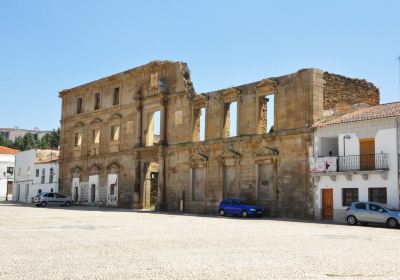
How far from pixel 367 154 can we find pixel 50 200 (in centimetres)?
2968

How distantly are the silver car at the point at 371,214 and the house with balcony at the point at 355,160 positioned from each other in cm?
153

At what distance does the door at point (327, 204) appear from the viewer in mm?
28781

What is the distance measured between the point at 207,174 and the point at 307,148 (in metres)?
8.85

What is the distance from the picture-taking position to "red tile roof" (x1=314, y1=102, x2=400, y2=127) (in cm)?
2691

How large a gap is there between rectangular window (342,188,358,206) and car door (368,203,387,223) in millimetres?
2644

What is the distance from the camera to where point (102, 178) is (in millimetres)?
47438

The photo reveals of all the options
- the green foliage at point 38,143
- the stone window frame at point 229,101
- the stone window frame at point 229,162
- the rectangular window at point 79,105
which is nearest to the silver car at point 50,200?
the rectangular window at point 79,105

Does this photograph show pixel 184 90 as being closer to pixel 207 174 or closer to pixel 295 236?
pixel 207 174

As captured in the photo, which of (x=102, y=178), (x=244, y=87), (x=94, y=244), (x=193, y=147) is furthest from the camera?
(x=102, y=178)

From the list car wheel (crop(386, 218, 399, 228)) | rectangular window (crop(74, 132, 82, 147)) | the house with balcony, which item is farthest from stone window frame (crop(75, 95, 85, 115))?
car wheel (crop(386, 218, 399, 228))

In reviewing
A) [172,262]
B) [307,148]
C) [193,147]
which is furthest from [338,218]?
[172,262]

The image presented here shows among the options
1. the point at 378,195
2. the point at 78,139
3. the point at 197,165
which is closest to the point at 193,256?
the point at 378,195

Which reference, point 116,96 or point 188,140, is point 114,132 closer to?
point 116,96

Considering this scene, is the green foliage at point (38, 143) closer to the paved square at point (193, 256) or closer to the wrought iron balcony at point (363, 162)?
the wrought iron balcony at point (363, 162)
